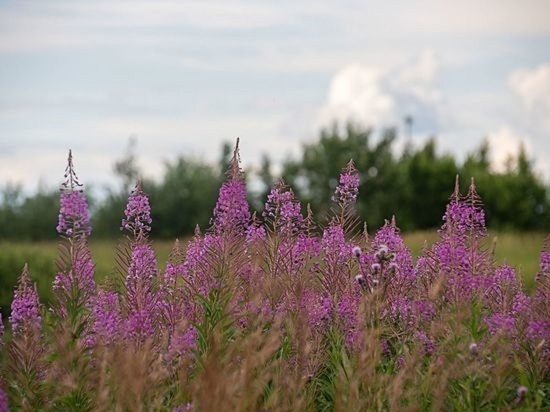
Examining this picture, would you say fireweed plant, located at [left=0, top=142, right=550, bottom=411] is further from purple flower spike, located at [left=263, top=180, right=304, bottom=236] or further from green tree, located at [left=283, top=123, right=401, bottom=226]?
green tree, located at [left=283, top=123, right=401, bottom=226]

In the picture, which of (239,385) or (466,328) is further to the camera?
(466,328)

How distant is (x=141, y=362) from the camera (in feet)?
16.6

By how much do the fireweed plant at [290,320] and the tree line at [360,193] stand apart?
46.2m

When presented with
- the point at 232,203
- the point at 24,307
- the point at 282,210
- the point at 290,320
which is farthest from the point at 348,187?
the point at 24,307

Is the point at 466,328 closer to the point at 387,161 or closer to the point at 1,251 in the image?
the point at 1,251

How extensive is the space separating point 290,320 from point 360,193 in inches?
2117

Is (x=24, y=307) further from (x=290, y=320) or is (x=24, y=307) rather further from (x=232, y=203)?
(x=290, y=320)

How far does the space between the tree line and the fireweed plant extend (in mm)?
46184

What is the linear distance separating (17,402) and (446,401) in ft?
10.00

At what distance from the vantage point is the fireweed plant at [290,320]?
615cm

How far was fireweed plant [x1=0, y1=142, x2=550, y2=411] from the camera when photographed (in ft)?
20.2

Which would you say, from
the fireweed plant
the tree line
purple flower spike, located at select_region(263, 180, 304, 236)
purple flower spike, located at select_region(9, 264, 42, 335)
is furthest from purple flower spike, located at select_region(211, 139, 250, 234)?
the tree line

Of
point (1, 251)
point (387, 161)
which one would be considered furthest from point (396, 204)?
point (1, 251)

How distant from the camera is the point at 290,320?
22.7 ft
